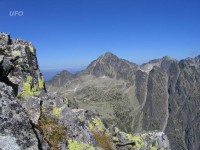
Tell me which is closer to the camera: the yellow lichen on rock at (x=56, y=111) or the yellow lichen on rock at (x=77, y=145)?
the yellow lichen on rock at (x=77, y=145)

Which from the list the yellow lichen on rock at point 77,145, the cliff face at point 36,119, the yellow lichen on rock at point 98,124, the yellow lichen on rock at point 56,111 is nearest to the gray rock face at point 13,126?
the cliff face at point 36,119

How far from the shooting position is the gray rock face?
1560 cm

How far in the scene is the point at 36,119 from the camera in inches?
896

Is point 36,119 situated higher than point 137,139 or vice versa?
point 36,119

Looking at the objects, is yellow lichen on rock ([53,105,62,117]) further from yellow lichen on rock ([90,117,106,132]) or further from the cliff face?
yellow lichen on rock ([90,117,106,132])

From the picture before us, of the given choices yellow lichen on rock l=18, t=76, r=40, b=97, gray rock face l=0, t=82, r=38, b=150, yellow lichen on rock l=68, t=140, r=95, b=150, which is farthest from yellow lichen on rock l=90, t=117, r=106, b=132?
gray rock face l=0, t=82, r=38, b=150

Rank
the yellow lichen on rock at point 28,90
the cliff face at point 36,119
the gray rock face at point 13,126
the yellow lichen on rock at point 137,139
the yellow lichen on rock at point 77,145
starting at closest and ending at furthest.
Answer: the gray rock face at point 13,126, the cliff face at point 36,119, the yellow lichen on rock at point 77,145, the yellow lichen on rock at point 28,90, the yellow lichen on rock at point 137,139

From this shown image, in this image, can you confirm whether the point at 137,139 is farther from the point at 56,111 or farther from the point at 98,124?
the point at 56,111

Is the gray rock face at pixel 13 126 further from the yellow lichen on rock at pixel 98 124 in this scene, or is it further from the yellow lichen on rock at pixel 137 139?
the yellow lichen on rock at pixel 137 139

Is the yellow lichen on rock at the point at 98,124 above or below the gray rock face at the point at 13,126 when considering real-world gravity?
below

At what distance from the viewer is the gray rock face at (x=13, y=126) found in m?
15.6

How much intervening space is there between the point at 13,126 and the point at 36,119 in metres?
6.52

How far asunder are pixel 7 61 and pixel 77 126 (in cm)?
868

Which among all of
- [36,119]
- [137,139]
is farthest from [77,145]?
[137,139]
